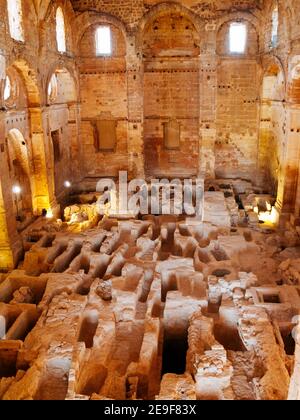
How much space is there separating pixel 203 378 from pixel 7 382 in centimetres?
310

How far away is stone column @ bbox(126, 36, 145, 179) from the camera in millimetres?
16438

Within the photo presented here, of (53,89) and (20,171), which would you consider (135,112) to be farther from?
(20,171)

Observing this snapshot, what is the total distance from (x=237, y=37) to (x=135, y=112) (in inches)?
201

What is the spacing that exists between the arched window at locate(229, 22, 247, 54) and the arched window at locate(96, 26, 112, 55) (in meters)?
4.97

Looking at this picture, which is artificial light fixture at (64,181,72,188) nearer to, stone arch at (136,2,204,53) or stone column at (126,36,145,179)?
stone column at (126,36,145,179)

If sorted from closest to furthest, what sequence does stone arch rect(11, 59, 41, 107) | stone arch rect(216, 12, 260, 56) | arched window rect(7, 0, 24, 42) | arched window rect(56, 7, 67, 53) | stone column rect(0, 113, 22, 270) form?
stone column rect(0, 113, 22, 270) < arched window rect(7, 0, 24, 42) < stone arch rect(11, 59, 41, 107) < arched window rect(56, 7, 67, 53) < stone arch rect(216, 12, 260, 56)

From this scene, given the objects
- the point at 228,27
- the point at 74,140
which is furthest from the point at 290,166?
the point at 74,140

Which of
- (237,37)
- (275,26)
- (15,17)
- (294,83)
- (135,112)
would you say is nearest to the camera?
(15,17)

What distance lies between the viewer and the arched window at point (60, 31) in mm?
15131

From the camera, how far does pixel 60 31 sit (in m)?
15.5

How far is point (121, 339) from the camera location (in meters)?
7.94

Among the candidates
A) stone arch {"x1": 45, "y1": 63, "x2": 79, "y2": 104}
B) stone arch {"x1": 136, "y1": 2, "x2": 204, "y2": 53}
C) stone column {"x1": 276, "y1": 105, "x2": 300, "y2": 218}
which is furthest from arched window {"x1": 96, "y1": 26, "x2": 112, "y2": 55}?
stone column {"x1": 276, "y1": 105, "x2": 300, "y2": 218}
